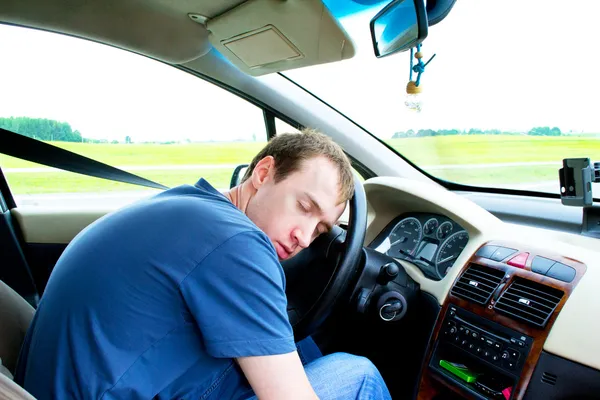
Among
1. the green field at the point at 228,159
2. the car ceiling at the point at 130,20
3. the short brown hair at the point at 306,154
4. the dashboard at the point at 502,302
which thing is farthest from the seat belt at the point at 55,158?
the dashboard at the point at 502,302

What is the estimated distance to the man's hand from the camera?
0.99m

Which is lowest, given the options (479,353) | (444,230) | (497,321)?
(479,353)

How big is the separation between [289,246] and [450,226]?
993 mm

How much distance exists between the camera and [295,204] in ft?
4.40

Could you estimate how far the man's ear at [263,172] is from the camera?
4.63 ft

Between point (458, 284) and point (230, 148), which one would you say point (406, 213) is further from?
point (230, 148)

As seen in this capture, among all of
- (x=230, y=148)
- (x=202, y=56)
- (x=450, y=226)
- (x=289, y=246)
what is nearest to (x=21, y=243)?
(x=230, y=148)

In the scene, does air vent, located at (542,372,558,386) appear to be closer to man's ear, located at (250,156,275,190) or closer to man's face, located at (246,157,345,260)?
man's face, located at (246,157,345,260)

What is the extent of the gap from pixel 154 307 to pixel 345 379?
0.69m

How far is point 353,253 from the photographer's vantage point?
1640 mm

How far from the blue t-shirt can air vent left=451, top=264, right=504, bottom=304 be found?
944 millimetres

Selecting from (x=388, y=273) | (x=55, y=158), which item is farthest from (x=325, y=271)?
(x=55, y=158)

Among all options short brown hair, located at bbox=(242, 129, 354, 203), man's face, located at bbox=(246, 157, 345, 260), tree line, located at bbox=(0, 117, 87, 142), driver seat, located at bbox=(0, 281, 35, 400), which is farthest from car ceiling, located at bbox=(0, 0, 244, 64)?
driver seat, located at bbox=(0, 281, 35, 400)

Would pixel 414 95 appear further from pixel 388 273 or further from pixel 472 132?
pixel 388 273
